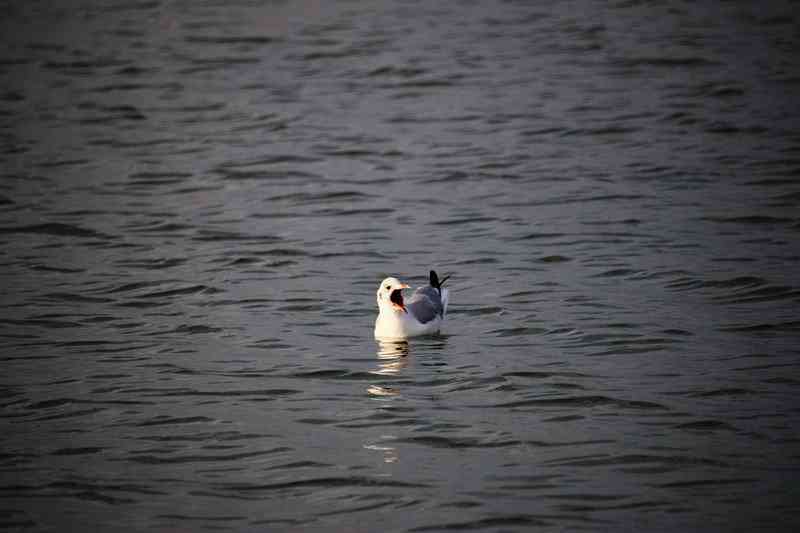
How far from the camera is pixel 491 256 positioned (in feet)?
52.1

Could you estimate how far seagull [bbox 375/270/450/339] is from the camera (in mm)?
12273

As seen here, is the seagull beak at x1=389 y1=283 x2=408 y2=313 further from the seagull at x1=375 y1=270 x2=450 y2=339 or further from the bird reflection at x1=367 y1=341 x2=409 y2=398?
the bird reflection at x1=367 y1=341 x2=409 y2=398

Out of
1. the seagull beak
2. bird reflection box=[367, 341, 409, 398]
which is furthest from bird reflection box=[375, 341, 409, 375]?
the seagull beak

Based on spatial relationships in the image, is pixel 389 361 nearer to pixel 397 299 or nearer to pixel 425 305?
pixel 397 299

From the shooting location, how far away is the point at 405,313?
12.4 metres

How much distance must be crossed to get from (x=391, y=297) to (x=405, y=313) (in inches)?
8.7

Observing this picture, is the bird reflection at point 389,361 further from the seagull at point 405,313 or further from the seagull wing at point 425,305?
the seagull wing at point 425,305

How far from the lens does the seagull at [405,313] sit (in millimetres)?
12273

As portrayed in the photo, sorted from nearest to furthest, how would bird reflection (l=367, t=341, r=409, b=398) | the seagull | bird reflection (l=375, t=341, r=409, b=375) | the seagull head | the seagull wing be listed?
bird reflection (l=367, t=341, r=409, b=398) < bird reflection (l=375, t=341, r=409, b=375) < the seagull < the seagull head < the seagull wing

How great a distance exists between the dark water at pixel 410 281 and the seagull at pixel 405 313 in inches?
8.4

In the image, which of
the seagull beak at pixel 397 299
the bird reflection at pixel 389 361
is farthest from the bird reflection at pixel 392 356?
the seagull beak at pixel 397 299

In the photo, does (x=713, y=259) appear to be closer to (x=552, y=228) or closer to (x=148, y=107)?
(x=552, y=228)

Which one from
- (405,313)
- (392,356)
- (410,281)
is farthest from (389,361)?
(410,281)

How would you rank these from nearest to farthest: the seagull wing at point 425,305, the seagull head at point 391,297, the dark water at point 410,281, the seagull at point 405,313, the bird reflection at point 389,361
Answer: the dark water at point 410,281 → the bird reflection at point 389,361 → the seagull at point 405,313 → the seagull head at point 391,297 → the seagull wing at point 425,305
